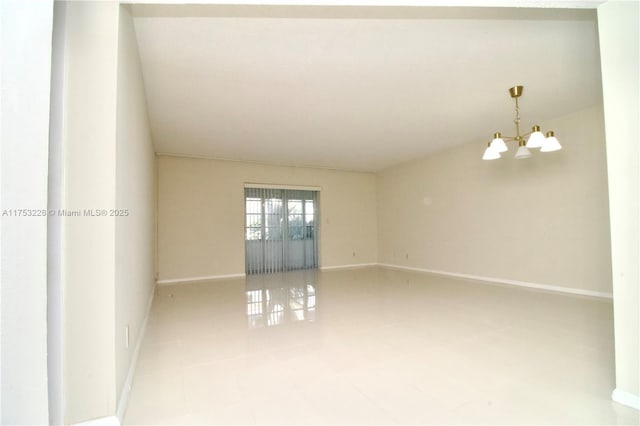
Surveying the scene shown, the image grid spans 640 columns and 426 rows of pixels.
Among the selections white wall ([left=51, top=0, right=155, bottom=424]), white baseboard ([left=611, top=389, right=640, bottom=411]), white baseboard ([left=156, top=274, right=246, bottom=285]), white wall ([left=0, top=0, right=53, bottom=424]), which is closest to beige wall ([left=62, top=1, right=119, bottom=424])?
white wall ([left=51, top=0, right=155, bottom=424])

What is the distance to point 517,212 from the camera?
15.2 feet

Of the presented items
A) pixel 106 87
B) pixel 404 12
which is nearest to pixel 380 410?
pixel 106 87

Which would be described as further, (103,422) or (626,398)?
(626,398)

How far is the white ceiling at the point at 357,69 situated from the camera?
204cm

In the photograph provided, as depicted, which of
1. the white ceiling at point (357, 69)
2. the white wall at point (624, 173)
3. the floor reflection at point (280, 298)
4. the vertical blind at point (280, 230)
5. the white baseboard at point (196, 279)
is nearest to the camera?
the white wall at point (624, 173)

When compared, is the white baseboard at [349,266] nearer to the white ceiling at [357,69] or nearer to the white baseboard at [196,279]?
the white baseboard at [196,279]

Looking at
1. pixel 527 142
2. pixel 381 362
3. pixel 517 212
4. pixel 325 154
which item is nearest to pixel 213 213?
pixel 325 154

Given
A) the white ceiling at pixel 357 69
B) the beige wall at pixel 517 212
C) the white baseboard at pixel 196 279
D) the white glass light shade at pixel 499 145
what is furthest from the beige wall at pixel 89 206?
the beige wall at pixel 517 212

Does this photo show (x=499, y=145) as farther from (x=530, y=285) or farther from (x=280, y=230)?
(x=280, y=230)

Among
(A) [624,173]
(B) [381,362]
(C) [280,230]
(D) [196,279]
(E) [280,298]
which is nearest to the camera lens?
(A) [624,173]

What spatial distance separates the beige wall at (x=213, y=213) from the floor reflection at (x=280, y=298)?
0.93 metres

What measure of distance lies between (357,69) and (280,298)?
315cm

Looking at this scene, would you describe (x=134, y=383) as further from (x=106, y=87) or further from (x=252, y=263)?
(x=252, y=263)

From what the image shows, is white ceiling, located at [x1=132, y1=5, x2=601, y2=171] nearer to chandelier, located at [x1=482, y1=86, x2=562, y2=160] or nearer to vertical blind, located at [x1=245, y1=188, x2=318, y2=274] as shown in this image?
chandelier, located at [x1=482, y1=86, x2=562, y2=160]
